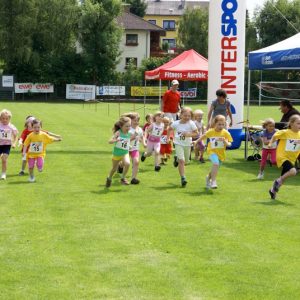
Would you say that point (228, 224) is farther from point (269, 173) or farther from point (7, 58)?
point (7, 58)

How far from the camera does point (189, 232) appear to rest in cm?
1027

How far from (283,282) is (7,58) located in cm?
6485

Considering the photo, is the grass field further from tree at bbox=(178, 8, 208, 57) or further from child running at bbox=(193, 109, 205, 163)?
tree at bbox=(178, 8, 208, 57)

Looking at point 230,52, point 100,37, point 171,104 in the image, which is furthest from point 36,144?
point 100,37

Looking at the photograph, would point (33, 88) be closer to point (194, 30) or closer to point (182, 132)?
point (194, 30)

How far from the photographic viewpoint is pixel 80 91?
6888cm

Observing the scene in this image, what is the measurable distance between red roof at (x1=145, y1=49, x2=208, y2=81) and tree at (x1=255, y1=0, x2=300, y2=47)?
47322 mm

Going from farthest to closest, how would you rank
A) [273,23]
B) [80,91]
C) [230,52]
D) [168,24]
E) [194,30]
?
[168,24], [194,30], [273,23], [80,91], [230,52]

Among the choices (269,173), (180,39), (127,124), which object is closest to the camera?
(127,124)

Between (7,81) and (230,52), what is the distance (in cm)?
4787

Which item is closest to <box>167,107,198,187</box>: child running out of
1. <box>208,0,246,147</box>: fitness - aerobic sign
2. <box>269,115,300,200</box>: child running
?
<box>269,115,300,200</box>: child running

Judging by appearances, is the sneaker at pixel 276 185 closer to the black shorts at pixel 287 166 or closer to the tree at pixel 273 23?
the black shorts at pixel 287 166

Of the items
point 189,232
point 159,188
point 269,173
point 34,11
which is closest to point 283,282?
point 189,232

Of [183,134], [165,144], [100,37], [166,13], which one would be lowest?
[165,144]
